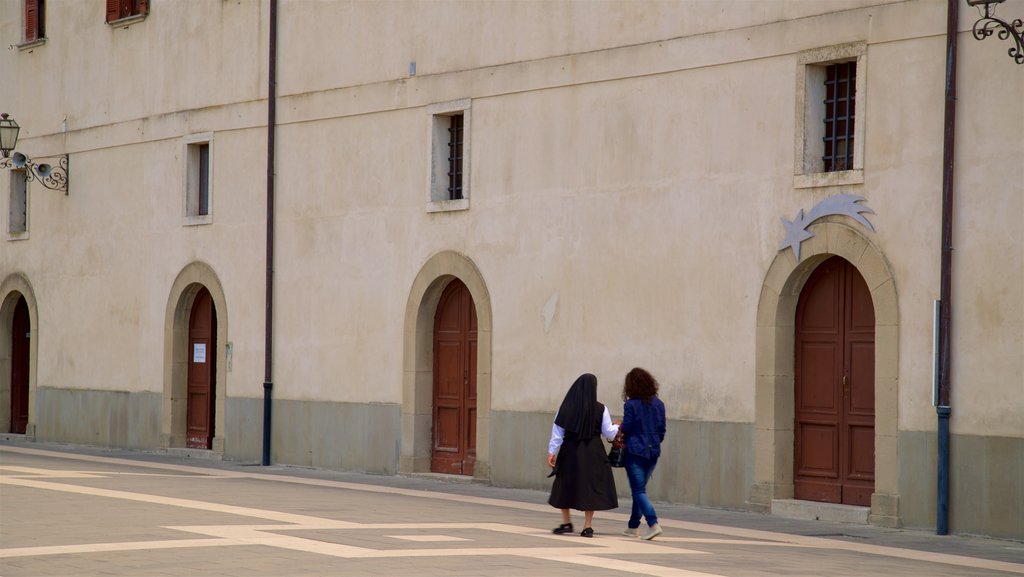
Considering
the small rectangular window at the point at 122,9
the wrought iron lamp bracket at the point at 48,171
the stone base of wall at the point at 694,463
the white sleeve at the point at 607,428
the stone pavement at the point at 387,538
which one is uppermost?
the small rectangular window at the point at 122,9

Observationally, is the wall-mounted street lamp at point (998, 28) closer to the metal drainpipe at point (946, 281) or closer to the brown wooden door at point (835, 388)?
the metal drainpipe at point (946, 281)

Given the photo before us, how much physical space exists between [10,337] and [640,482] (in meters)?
19.9

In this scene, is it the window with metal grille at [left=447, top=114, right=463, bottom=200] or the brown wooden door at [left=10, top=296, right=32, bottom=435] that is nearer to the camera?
the window with metal grille at [left=447, top=114, right=463, bottom=200]

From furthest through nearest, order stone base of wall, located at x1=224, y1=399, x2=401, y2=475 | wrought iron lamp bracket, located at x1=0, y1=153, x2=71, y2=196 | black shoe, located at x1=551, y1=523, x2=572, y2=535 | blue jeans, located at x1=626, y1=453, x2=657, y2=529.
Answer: wrought iron lamp bracket, located at x1=0, y1=153, x2=71, y2=196, stone base of wall, located at x1=224, y1=399, x2=401, y2=475, black shoe, located at x1=551, y1=523, x2=572, y2=535, blue jeans, located at x1=626, y1=453, x2=657, y2=529

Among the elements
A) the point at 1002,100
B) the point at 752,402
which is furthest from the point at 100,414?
the point at 1002,100

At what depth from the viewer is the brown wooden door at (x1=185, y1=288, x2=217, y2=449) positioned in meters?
26.2

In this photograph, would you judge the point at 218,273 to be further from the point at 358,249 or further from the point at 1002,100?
the point at 1002,100

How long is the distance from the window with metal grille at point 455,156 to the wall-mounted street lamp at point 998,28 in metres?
8.14

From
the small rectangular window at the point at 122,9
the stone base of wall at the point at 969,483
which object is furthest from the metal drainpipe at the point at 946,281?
the small rectangular window at the point at 122,9

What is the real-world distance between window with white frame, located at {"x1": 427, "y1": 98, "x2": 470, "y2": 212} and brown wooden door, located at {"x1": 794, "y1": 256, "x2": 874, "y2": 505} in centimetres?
587

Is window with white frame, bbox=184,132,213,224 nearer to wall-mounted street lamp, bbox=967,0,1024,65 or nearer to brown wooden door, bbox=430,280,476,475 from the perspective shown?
brown wooden door, bbox=430,280,476,475

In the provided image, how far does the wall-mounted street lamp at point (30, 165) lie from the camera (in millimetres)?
28828

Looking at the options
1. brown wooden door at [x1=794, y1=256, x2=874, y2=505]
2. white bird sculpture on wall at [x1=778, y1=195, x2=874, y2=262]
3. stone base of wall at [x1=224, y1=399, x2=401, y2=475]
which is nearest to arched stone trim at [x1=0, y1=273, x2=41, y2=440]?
stone base of wall at [x1=224, y1=399, x2=401, y2=475]

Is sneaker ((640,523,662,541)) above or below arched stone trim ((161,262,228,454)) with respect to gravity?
below
